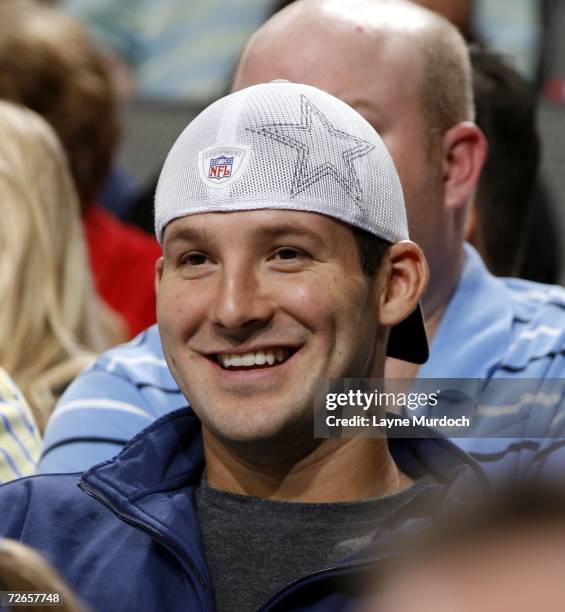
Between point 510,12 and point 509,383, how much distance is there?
307 cm

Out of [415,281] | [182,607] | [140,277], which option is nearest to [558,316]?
[415,281]

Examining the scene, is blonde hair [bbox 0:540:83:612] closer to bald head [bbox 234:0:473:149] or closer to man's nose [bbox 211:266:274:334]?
man's nose [bbox 211:266:274:334]

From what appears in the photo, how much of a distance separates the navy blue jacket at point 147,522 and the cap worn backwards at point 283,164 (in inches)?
14.1

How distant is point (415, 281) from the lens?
2.08m

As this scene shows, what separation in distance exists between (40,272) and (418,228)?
0.98 meters

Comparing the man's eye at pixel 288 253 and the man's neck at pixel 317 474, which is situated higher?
the man's eye at pixel 288 253

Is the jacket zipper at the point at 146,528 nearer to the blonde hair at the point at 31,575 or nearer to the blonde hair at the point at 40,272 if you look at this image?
the blonde hair at the point at 31,575

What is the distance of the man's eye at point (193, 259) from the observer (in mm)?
1999

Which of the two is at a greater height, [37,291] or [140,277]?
[37,291]

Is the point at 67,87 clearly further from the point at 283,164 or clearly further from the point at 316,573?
the point at 316,573

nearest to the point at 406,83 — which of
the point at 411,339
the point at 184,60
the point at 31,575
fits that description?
the point at 411,339

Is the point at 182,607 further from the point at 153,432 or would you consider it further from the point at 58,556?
the point at 153,432

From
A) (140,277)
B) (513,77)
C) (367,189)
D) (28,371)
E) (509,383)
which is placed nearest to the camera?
(367,189)

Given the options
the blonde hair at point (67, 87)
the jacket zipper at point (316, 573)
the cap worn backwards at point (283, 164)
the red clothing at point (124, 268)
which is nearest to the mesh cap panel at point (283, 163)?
the cap worn backwards at point (283, 164)
